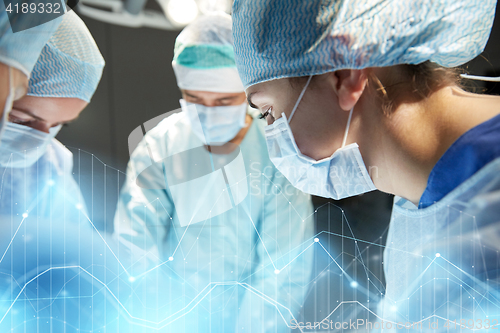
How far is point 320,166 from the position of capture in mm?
858

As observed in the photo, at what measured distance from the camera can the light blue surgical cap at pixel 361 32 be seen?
67 cm

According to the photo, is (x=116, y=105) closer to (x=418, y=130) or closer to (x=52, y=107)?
(x=52, y=107)

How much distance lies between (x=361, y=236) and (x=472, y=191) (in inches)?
22.5

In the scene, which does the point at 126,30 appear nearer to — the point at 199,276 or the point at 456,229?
the point at 199,276

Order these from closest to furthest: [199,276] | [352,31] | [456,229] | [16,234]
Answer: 1. [352,31]
2. [456,229]
3. [16,234]
4. [199,276]

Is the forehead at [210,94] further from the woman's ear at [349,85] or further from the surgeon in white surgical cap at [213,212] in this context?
the woman's ear at [349,85]

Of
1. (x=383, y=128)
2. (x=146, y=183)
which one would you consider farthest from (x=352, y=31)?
(x=146, y=183)

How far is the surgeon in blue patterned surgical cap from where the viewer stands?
0.68m

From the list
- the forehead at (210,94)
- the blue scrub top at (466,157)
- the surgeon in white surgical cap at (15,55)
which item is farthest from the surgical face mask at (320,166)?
the surgeon in white surgical cap at (15,55)

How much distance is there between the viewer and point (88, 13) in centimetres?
112

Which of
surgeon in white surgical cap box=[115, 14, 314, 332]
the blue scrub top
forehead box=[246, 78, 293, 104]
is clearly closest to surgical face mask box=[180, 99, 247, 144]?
surgeon in white surgical cap box=[115, 14, 314, 332]

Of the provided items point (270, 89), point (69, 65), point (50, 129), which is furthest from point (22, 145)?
point (270, 89)

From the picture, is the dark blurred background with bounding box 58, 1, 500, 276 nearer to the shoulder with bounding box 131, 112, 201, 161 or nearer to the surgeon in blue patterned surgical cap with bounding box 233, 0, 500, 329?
the shoulder with bounding box 131, 112, 201, 161

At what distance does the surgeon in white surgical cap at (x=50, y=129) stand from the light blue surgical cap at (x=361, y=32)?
628mm
